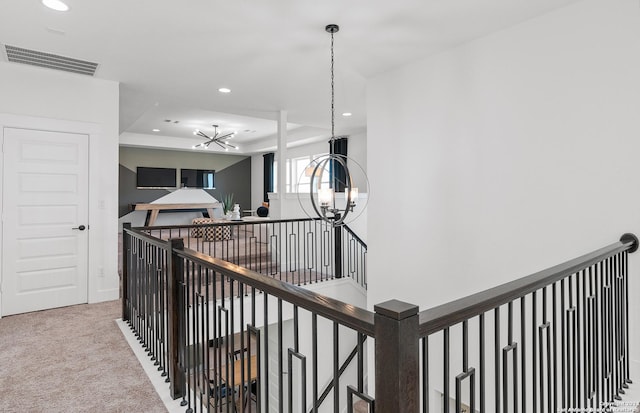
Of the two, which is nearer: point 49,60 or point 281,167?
point 49,60

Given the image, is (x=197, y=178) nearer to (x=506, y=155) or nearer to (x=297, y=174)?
(x=297, y=174)

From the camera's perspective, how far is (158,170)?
1030 centimetres

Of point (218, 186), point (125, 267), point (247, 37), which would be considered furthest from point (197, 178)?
point (247, 37)

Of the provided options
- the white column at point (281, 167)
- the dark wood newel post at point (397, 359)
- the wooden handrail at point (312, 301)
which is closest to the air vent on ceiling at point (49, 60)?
the white column at point (281, 167)

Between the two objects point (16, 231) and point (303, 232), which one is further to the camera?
point (303, 232)

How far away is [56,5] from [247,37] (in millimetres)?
1416

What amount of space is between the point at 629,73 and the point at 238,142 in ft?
30.7

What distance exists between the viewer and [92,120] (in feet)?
13.5

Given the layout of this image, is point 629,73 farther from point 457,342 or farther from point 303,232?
point 303,232

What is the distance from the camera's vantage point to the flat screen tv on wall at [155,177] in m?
10.0

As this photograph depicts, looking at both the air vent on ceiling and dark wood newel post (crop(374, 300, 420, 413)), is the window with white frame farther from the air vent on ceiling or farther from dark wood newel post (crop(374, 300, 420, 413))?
dark wood newel post (crop(374, 300, 420, 413))

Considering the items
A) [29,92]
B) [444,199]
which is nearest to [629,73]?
[444,199]

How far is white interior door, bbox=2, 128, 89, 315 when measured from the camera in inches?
147

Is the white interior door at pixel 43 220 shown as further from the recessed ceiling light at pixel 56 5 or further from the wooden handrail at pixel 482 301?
A: the wooden handrail at pixel 482 301
